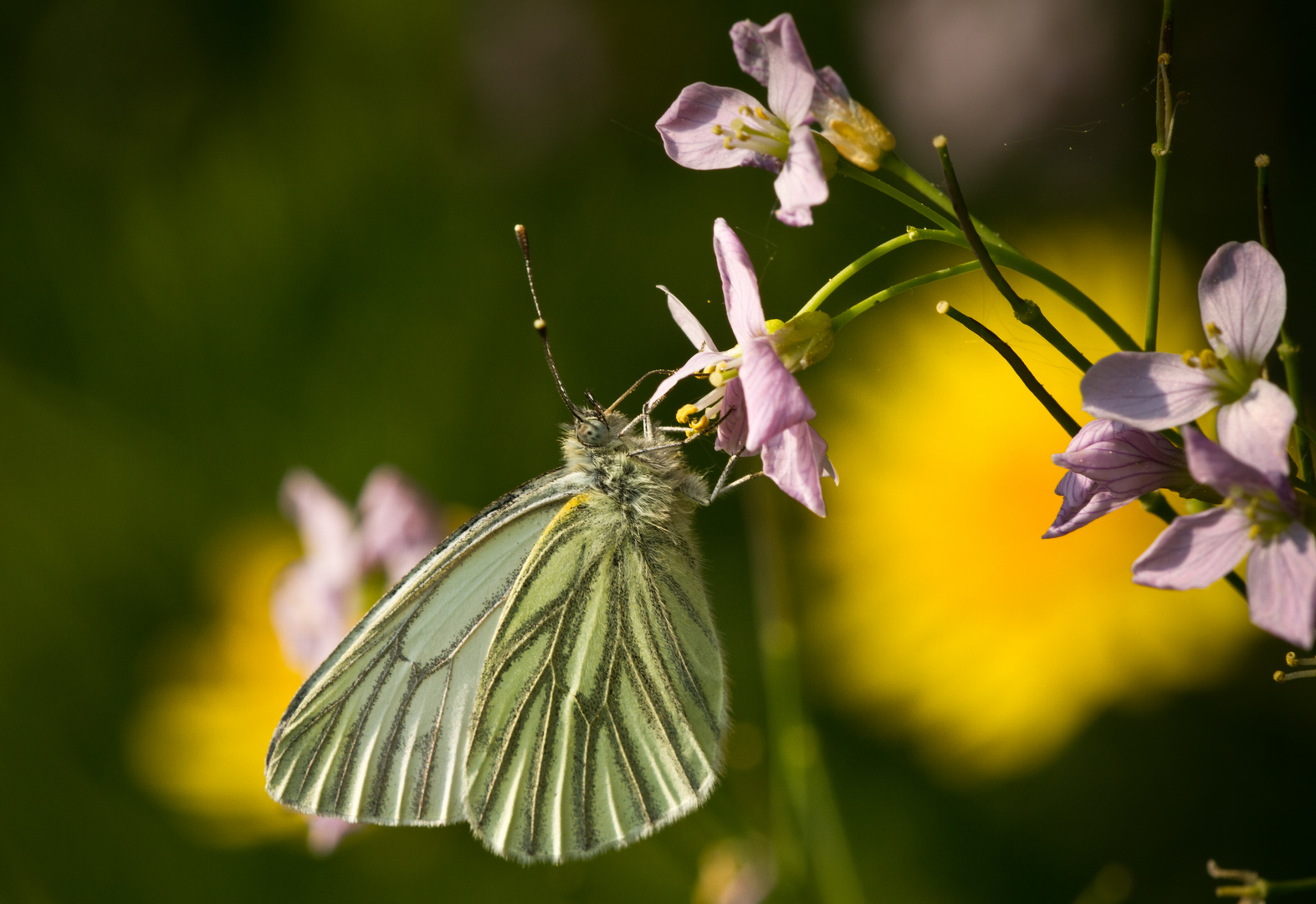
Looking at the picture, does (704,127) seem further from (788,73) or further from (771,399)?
(771,399)

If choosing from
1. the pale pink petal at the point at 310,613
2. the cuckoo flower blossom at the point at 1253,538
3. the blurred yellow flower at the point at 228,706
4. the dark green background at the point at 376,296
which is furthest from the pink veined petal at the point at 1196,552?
the blurred yellow flower at the point at 228,706

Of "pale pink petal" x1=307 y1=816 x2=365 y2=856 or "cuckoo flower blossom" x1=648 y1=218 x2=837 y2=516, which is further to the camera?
"pale pink petal" x1=307 y1=816 x2=365 y2=856

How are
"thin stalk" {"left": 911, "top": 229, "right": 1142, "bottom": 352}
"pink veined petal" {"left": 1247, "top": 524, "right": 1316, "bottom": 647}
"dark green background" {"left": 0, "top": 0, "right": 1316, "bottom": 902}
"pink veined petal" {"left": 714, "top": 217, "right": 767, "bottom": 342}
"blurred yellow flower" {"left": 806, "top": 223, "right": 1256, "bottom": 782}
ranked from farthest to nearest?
"dark green background" {"left": 0, "top": 0, "right": 1316, "bottom": 902} → "blurred yellow flower" {"left": 806, "top": 223, "right": 1256, "bottom": 782} → "pink veined petal" {"left": 714, "top": 217, "right": 767, "bottom": 342} → "thin stalk" {"left": 911, "top": 229, "right": 1142, "bottom": 352} → "pink veined petal" {"left": 1247, "top": 524, "right": 1316, "bottom": 647}

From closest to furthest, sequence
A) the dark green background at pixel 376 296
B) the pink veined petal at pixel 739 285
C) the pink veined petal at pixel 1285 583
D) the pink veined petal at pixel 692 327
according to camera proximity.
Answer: the pink veined petal at pixel 1285 583 → the pink veined petal at pixel 739 285 → the pink veined petal at pixel 692 327 → the dark green background at pixel 376 296

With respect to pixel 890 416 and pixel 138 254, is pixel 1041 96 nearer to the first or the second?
pixel 890 416

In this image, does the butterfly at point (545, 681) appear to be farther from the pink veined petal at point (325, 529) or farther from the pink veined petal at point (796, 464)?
the pink veined petal at point (796, 464)

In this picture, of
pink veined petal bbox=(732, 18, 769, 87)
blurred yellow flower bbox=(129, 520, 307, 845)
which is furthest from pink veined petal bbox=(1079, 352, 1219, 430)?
blurred yellow flower bbox=(129, 520, 307, 845)

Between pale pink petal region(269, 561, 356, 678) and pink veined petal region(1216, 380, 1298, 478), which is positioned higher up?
pale pink petal region(269, 561, 356, 678)

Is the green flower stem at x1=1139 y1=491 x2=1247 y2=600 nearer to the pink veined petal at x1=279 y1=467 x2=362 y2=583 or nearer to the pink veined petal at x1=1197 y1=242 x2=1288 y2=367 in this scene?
the pink veined petal at x1=1197 y1=242 x2=1288 y2=367

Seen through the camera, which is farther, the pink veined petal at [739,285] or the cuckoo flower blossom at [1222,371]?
the pink veined petal at [739,285]
